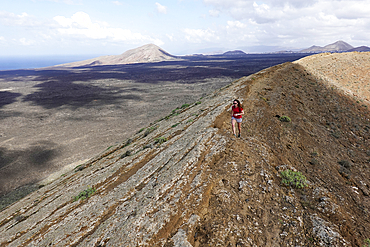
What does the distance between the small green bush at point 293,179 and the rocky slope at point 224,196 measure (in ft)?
0.73

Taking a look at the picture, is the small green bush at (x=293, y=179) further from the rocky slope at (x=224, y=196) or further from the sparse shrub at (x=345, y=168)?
the sparse shrub at (x=345, y=168)

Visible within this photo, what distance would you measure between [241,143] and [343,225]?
595 centimetres

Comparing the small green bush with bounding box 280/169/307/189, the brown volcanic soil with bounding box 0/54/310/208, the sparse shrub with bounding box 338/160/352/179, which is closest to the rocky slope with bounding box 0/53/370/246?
the sparse shrub with bounding box 338/160/352/179

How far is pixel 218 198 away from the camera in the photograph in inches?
337

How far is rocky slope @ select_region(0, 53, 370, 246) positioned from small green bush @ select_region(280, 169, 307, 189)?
222 millimetres

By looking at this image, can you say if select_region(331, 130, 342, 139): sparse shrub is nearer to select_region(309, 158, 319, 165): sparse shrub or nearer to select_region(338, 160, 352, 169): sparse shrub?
select_region(338, 160, 352, 169): sparse shrub

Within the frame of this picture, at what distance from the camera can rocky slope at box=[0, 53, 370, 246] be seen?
7520mm

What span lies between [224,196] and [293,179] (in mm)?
3973

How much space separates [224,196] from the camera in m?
8.62

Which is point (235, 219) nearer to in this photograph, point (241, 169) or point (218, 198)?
point (218, 198)

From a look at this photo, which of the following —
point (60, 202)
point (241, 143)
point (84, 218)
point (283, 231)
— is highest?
point (241, 143)

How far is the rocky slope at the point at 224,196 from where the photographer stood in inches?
296

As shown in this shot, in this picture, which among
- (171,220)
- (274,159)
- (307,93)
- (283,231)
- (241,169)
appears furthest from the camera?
(307,93)

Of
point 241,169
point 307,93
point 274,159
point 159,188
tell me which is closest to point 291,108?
point 307,93
